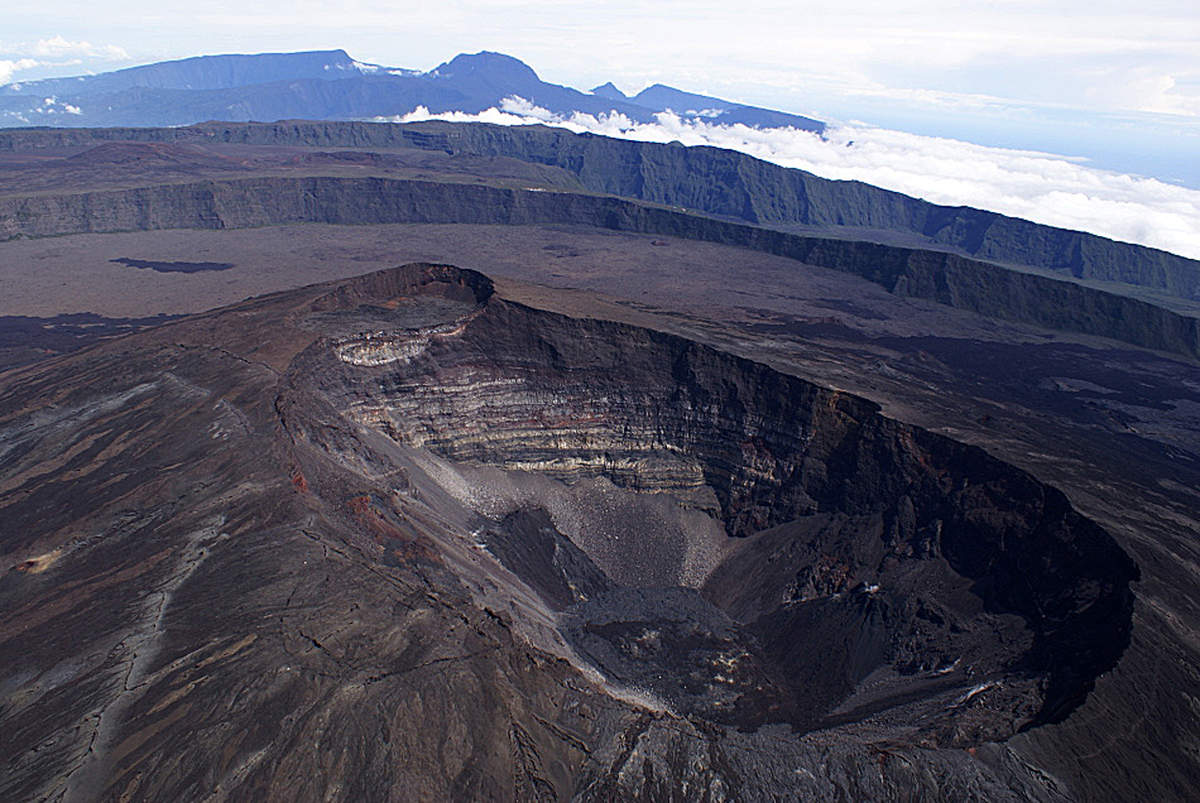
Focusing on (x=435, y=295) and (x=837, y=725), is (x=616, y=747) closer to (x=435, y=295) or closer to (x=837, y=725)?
(x=837, y=725)

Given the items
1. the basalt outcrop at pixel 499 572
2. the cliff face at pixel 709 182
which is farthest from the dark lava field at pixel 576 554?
the cliff face at pixel 709 182

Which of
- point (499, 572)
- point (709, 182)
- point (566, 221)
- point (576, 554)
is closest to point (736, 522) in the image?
point (576, 554)

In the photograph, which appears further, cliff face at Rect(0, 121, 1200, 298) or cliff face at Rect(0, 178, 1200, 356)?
cliff face at Rect(0, 121, 1200, 298)

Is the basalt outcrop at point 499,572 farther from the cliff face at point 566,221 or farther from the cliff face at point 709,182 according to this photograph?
the cliff face at point 709,182

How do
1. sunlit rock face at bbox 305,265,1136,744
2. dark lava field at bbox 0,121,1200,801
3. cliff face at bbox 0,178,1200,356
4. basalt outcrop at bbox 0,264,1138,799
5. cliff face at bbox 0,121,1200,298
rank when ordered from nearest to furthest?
1. basalt outcrop at bbox 0,264,1138,799
2. dark lava field at bbox 0,121,1200,801
3. sunlit rock face at bbox 305,265,1136,744
4. cliff face at bbox 0,178,1200,356
5. cliff face at bbox 0,121,1200,298

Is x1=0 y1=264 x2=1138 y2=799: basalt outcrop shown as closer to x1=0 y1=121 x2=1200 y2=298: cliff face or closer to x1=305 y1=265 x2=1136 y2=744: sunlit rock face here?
x1=305 y1=265 x2=1136 y2=744: sunlit rock face

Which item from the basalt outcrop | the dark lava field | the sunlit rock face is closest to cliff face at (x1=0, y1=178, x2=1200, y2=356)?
the dark lava field

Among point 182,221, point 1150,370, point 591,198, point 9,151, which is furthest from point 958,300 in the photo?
point 9,151
